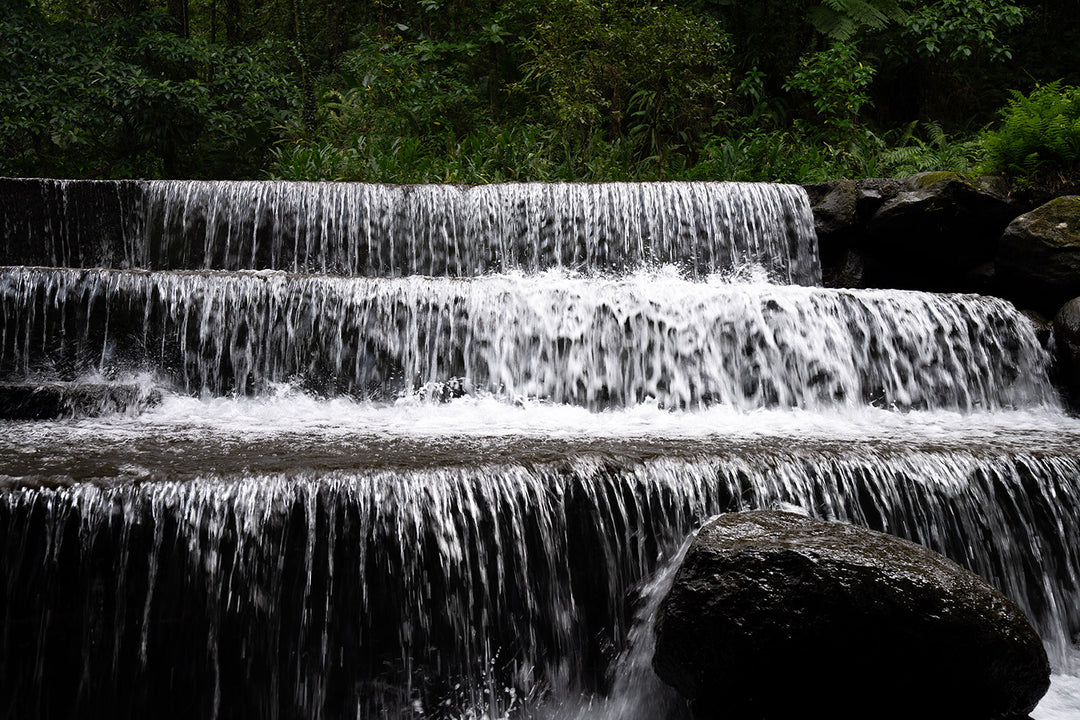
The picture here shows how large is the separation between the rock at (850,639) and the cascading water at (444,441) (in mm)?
522

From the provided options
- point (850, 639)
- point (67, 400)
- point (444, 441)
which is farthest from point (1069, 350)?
point (67, 400)

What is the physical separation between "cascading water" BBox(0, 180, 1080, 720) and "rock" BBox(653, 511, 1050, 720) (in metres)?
0.52

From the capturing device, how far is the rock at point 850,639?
279 centimetres

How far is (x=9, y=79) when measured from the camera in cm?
929

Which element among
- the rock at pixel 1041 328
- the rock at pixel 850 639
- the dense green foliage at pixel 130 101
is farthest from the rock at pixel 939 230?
the dense green foliage at pixel 130 101

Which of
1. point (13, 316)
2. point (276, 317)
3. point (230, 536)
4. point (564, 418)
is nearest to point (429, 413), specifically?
point (564, 418)

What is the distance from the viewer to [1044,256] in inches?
250

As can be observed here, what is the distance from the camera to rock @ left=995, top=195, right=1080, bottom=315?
20.5 ft

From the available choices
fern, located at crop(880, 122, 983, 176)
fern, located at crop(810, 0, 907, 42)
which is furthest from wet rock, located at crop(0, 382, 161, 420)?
fern, located at crop(810, 0, 907, 42)

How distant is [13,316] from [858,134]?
10.0 metres

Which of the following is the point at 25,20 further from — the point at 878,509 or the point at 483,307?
the point at 878,509

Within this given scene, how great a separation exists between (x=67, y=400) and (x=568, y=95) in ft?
23.6

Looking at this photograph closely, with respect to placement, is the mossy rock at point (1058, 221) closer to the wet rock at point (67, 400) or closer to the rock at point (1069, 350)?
the rock at point (1069, 350)

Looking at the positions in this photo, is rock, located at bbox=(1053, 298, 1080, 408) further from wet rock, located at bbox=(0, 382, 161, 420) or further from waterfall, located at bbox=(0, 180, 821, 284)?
wet rock, located at bbox=(0, 382, 161, 420)
